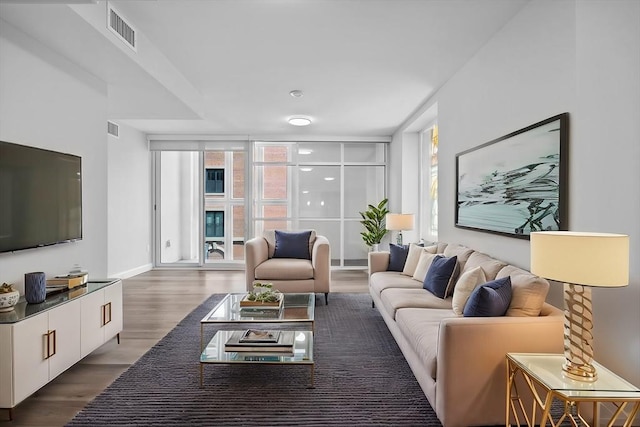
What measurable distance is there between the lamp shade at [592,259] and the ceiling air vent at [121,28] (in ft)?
9.85

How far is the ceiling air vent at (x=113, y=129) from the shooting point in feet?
19.9

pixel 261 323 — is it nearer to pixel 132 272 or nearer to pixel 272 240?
pixel 272 240

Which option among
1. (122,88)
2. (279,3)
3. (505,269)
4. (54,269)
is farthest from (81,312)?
(505,269)

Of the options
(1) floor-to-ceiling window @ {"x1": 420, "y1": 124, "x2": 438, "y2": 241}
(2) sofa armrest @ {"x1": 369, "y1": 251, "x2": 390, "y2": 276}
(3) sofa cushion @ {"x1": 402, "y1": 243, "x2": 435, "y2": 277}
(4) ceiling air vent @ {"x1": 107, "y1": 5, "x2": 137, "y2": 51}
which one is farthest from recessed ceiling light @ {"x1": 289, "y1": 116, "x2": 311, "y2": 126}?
(4) ceiling air vent @ {"x1": 107, "y1": 5, "x2": 137, "y2": 51}

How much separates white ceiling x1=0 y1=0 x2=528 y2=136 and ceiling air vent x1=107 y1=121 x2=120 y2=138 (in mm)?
1232

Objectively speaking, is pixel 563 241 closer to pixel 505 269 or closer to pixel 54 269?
pixel 505 269

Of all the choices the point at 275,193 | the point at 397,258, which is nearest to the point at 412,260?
the point at 397,258

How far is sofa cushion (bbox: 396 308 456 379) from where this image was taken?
2217 millimetres

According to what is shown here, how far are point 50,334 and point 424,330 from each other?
232 centimetres

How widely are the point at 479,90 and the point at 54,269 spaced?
3789 mm

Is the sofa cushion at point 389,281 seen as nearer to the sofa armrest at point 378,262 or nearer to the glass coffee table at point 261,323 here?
the sofa armrest at point 378,262

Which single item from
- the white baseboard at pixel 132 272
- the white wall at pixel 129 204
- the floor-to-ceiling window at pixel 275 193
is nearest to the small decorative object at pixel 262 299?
the white wall at pixel 129 204

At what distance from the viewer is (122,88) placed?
3.88 m

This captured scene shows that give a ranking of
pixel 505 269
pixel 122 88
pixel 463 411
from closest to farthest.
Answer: pixel 463 411
pixel 505 269
pixel 122 88
